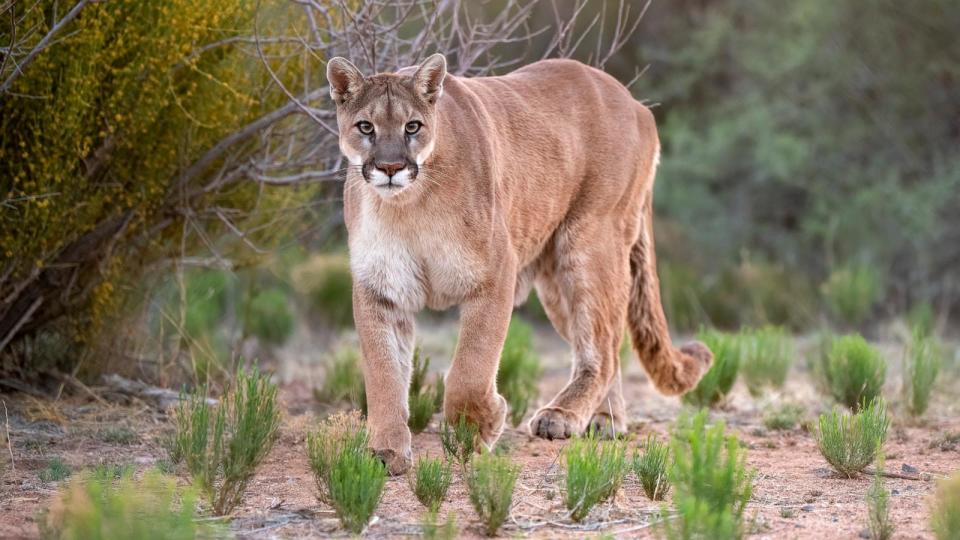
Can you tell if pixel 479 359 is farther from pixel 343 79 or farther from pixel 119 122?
pixel 119 122

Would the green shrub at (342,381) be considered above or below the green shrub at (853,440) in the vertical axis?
above

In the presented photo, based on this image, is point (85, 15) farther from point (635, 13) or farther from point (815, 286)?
point (635, 13)

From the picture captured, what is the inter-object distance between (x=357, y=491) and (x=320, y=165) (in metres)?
3.48

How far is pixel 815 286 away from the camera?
1328cm

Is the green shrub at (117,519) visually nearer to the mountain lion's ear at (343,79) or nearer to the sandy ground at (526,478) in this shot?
the sandy ground at (526,478)

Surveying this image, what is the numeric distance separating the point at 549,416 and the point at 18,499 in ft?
7.87

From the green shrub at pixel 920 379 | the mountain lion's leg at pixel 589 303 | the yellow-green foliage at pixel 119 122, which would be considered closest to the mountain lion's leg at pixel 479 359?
the mountain lion's leg at pixel 589 303

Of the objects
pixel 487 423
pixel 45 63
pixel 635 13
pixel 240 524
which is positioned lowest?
pixel 240 524

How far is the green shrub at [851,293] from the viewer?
1075 cm

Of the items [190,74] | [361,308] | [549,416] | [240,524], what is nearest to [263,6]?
[190,74]

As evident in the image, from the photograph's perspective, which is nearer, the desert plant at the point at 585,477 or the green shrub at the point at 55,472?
the desert plant at the point at 585,477

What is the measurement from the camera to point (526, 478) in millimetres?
4922

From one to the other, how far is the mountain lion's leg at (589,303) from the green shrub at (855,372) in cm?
145

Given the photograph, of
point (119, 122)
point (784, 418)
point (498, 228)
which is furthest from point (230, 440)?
point (784, 418)
